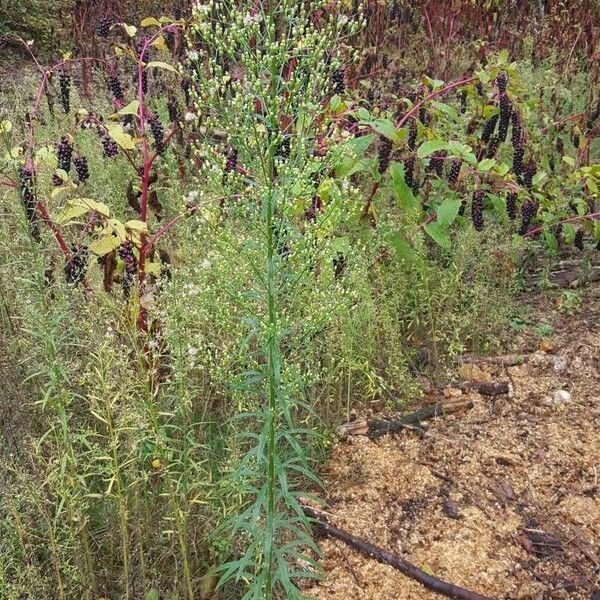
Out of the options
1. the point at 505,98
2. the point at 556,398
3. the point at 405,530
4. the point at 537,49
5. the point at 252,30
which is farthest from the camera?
the point at 537,49

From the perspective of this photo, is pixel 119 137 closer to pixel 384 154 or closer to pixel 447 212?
pixel 384 154

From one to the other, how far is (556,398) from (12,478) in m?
2.30

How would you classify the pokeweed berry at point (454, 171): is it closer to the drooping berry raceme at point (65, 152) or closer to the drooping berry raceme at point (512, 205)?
the drooping berry raceme at point (512, 205)

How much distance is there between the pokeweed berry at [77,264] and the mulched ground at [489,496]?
4.16ft

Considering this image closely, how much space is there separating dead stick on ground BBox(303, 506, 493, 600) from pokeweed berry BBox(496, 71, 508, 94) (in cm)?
232

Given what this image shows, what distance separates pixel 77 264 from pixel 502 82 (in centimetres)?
233

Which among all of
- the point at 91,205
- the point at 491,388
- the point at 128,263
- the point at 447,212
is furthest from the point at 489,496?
the point at 91,205

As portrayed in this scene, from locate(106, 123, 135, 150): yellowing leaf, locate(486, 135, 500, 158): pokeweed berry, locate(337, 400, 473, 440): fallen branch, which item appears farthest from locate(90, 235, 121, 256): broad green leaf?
locate(486, 135, 500, 158): pokeweed berry

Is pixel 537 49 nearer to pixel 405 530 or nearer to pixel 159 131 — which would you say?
pixel 159 131

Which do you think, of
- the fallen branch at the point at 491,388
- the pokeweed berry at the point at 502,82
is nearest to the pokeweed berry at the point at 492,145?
the pokeweed berry at the point at 502,82

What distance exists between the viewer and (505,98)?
3.40 meters

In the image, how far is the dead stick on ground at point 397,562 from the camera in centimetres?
218

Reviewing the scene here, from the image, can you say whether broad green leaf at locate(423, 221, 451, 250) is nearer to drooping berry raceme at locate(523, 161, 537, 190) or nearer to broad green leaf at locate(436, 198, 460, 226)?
broad green leaf at locate(436, 198, 460, 226)

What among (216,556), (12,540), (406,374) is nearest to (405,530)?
(216,556)
